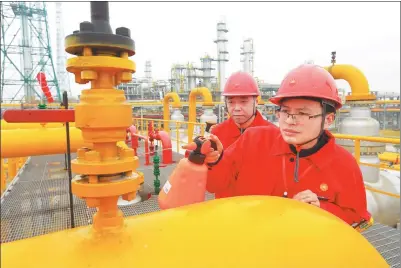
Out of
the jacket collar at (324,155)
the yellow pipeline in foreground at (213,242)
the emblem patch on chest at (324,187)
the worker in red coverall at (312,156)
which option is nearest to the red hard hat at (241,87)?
the worker in red coverall at (312,156)

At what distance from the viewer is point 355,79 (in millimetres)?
6293

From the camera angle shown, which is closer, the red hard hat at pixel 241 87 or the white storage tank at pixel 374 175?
the red hard hat at pixel 241 87

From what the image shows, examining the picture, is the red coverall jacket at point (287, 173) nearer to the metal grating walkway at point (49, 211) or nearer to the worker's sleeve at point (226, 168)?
the worker's sleeve at point (226, 168)

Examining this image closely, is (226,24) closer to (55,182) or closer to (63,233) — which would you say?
(55,182)

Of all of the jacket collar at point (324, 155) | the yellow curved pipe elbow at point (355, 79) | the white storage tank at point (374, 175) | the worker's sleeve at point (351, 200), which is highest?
the yellow curved pipe elbow at point (355, 79)

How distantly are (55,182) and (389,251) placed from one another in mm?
5287

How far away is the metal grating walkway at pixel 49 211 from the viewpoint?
300cm

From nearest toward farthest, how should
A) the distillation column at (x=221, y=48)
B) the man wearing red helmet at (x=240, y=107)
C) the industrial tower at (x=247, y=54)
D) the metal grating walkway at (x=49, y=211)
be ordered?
1. the man wearing red helmet at (x=240, y=107)
2. the metal grating walkway at (x=49, y=211)
3. the distillation column at (x=221, y=48)
4. the industrial tower at (x=247, y=54)

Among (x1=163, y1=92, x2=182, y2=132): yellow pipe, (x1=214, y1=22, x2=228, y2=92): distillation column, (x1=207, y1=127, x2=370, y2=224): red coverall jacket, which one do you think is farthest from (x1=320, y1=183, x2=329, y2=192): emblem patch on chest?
(x1=214, y1=22, x2=228, y2=92): distillation column

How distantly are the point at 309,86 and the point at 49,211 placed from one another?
147 inches

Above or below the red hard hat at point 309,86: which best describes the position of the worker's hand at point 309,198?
below

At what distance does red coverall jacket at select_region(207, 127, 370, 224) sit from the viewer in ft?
4.77

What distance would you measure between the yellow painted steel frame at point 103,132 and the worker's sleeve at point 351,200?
105cm

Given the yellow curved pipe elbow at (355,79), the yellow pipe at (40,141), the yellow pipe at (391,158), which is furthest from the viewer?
the yellow pipe at (391,158)
